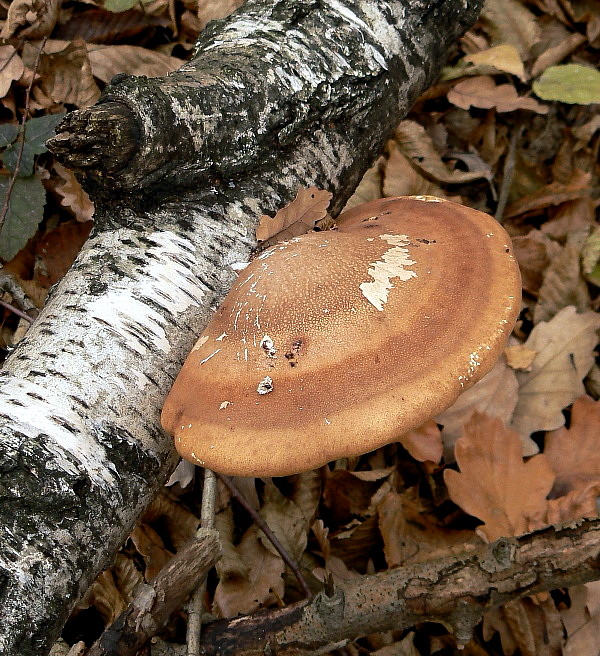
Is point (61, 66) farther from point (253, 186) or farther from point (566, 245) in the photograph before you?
point (566, 245)

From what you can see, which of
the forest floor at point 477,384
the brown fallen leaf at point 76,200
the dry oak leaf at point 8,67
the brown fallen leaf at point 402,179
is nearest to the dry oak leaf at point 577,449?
the forest floor at point 477,384

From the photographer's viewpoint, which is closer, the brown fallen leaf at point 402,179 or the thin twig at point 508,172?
the brown fallen leaf at point 402,179

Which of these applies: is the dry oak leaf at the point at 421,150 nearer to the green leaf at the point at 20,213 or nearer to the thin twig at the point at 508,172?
the thin twig at the point at 508,172

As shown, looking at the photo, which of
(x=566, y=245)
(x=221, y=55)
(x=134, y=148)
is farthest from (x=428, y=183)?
(x=134, y=148)

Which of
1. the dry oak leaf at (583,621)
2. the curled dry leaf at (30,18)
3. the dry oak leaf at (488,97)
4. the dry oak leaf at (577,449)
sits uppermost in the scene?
the curled dry leaf at (30,18)

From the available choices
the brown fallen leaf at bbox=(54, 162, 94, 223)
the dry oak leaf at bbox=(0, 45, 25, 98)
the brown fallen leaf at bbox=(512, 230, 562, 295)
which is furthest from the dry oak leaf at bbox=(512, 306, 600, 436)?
the dry oak leaf at bbox=(0, 45, 25, 98)

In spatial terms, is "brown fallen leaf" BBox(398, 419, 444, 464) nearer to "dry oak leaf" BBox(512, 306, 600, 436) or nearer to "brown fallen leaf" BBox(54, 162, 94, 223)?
"dry oak leaf" BBox(512, 306, 600, 436)
